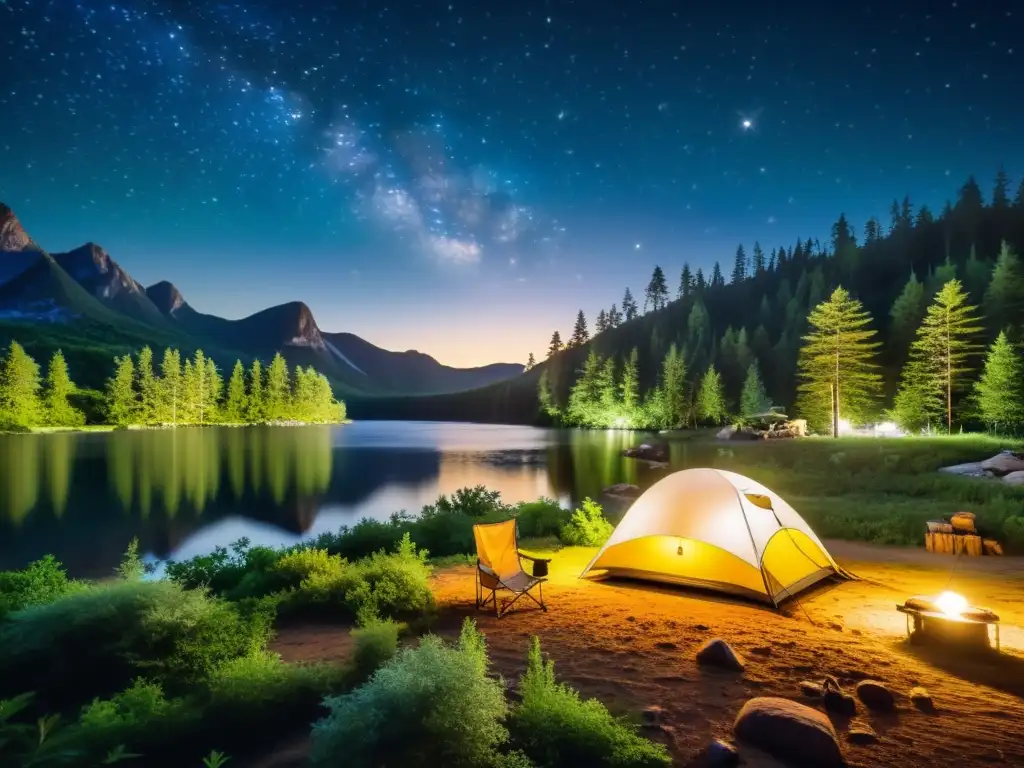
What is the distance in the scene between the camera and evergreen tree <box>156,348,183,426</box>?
231 ft

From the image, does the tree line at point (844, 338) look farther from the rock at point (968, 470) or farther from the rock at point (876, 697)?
the rock at point (876, 697)

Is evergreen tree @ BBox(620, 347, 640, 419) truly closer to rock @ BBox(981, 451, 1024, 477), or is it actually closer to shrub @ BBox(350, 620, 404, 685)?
rock @ BBox(981, 451, 1024, 477)

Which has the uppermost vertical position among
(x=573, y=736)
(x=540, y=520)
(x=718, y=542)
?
(x=718, y=542)

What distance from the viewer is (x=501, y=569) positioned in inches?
318

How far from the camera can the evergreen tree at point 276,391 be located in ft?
275

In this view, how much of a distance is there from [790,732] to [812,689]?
1135 millimetres

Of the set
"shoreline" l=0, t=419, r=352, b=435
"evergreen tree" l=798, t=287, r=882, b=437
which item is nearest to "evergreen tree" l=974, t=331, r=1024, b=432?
"evergreen tree" l=798, t=287, r=882, b=437

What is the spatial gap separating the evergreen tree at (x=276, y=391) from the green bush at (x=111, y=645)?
83.4 meters

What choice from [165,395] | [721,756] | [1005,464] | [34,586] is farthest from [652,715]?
[165,395]

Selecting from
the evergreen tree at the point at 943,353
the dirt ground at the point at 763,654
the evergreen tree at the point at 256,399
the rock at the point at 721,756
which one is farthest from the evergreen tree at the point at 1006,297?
the evergreen tree at the point at 256,399

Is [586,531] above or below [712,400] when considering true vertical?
below

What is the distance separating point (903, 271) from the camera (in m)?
86.4

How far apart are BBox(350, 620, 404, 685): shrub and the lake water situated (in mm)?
12630

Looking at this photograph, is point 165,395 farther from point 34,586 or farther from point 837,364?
point 837,364
